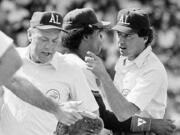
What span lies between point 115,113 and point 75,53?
0.67 meters

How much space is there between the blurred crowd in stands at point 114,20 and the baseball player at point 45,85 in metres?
5.15

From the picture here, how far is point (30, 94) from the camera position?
4516mm

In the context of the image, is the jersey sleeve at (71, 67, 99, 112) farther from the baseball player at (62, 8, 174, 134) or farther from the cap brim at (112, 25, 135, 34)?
the cap brim at (112, 25, 135, 34)

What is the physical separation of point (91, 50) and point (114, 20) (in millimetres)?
5025

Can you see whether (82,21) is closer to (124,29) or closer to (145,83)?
(124,29)

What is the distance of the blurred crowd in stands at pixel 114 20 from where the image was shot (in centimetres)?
1070

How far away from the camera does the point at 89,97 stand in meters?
5.30

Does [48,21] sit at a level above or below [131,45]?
above

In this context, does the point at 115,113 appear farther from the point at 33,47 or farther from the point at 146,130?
the point at 33,47

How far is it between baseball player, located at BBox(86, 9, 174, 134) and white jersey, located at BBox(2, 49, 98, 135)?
1.02ft

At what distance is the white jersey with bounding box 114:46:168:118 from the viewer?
549 centimetres

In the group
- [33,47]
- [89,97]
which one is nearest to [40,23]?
[33,47]

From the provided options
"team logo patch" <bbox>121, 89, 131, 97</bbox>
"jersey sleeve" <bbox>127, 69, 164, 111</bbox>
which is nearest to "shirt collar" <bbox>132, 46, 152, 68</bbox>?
"jersey sleeve" <bbox>127, 69, 164, 111</bbox>

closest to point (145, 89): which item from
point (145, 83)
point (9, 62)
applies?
point (145, 83)
